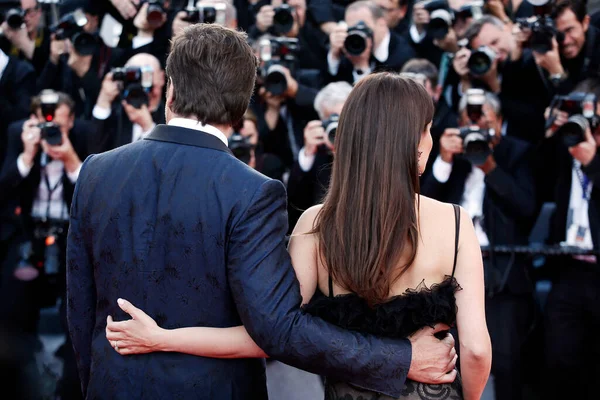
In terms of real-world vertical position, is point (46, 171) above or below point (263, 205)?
below

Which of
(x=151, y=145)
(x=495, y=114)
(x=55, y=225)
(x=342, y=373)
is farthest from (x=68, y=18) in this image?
(x=342, y=373)

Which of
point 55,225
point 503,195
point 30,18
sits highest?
point 30,18

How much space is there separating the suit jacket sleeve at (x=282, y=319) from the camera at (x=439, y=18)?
2881 mm

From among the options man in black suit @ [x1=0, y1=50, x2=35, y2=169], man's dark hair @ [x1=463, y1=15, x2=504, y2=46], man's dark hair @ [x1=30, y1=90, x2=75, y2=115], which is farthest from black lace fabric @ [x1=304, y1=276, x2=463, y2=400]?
man in black suit @ [x1=0, y1=50, x2=35, y2=169]

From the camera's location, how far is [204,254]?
197 centimetres

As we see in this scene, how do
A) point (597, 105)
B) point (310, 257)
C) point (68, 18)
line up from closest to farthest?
point (310, 257), point (597, 105), point (68, 18)

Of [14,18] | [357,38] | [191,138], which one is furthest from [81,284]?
[14,18]

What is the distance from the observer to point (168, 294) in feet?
6.57

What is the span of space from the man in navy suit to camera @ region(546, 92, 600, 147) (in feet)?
6.57

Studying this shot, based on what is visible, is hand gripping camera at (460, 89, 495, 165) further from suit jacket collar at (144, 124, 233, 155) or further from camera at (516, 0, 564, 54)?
suit jacket collar at (144, 124, 233, 155)

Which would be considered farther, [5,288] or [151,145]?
[5,288]

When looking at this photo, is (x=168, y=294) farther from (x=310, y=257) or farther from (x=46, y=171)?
(x=46, y=171)

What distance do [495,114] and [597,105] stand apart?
47 cm

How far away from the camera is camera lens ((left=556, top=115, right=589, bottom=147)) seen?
12.3ft
